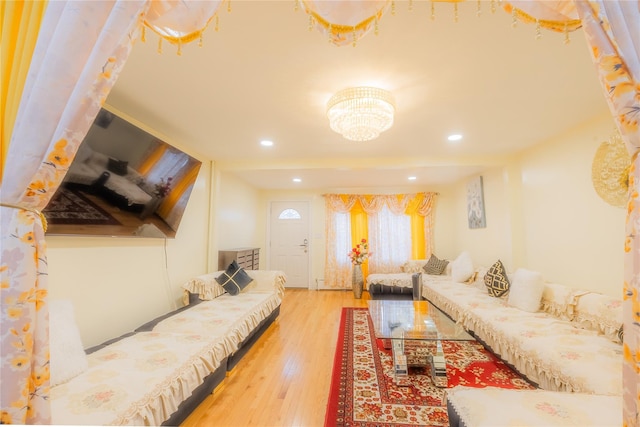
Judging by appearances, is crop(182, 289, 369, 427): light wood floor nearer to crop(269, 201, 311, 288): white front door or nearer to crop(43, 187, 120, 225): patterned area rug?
crop(43, 187, 120, 225): patterned area rug

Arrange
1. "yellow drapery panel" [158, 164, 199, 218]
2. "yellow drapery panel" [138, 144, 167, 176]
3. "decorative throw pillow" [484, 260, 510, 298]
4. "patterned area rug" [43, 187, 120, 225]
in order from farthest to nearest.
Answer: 1. "decorative throw pillow" [484, 260, 510, 298]
2. "yellow drapery panel" [158, 164, 199, 218]
3. "yellow drapery panel" [138, 144, 167, 176]
4. "patterned area rug" [43, 187, 120, 225]

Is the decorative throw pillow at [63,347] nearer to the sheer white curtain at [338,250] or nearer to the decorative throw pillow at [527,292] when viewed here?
the decorative throw pillow at [527,292]

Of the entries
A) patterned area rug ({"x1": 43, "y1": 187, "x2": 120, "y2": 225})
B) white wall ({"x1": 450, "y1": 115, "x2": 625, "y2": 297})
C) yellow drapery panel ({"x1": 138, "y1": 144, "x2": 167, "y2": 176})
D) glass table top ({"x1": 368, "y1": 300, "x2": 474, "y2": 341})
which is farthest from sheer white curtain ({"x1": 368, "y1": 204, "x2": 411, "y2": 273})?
patterned area rug ({"x1": 43, "y1": 187, "x2": 120, "y2": 225})

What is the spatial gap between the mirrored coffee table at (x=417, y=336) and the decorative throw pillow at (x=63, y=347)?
6.88 ft

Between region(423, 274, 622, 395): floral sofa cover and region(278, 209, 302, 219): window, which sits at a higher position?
region(278, 209, 302, 219): window

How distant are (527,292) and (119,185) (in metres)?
4.08

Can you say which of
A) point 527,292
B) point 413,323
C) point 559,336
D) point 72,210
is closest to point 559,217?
point 527,292

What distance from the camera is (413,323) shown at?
270 centimetres

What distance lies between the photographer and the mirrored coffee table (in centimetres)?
225

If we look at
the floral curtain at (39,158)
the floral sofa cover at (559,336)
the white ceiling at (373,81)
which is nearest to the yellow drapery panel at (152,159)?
the white ceiling at (373,81)

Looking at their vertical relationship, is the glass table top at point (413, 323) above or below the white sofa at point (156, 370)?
below

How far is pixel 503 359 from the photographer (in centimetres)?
243

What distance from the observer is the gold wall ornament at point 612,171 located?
2.23 m

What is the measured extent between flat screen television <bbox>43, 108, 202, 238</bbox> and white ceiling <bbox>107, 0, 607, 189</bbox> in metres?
0.34
